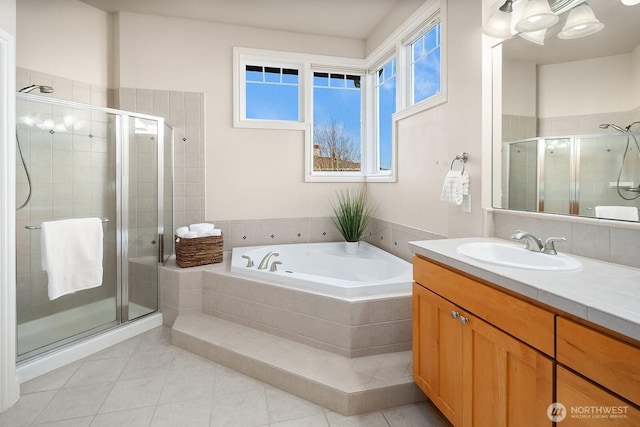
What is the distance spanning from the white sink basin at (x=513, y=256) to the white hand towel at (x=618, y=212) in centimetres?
22

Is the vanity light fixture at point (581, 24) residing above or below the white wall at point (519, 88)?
above

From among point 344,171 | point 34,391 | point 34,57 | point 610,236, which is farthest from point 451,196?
point 34,57

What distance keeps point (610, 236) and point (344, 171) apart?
2708 millimetres

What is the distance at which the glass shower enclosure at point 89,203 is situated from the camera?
85.6 inches

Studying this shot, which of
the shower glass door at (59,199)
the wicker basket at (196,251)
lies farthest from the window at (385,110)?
the shower glass door at (59,199)

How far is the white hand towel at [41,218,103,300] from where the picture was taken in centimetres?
213

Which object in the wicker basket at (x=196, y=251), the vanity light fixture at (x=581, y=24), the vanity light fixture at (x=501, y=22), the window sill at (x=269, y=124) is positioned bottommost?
the wicker basket at (x=196, y=251)

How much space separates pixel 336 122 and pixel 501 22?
221 cm

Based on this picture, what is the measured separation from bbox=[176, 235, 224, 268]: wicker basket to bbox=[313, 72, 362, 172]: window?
1.46 meters

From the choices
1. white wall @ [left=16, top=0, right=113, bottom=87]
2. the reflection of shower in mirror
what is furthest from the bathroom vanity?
white wall @ [left=16, top=0, right=113, bottom=87]

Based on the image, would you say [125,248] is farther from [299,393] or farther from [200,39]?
[200,39]

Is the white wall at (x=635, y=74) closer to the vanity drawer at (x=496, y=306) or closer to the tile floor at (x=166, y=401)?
the vanity drawer at (x=496, y=306)

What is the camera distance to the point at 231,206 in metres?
3.49

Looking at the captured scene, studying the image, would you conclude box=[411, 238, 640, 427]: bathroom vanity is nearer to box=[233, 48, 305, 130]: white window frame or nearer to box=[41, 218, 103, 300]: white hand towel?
box=[41, 218, 103, 300]: white hand towel
